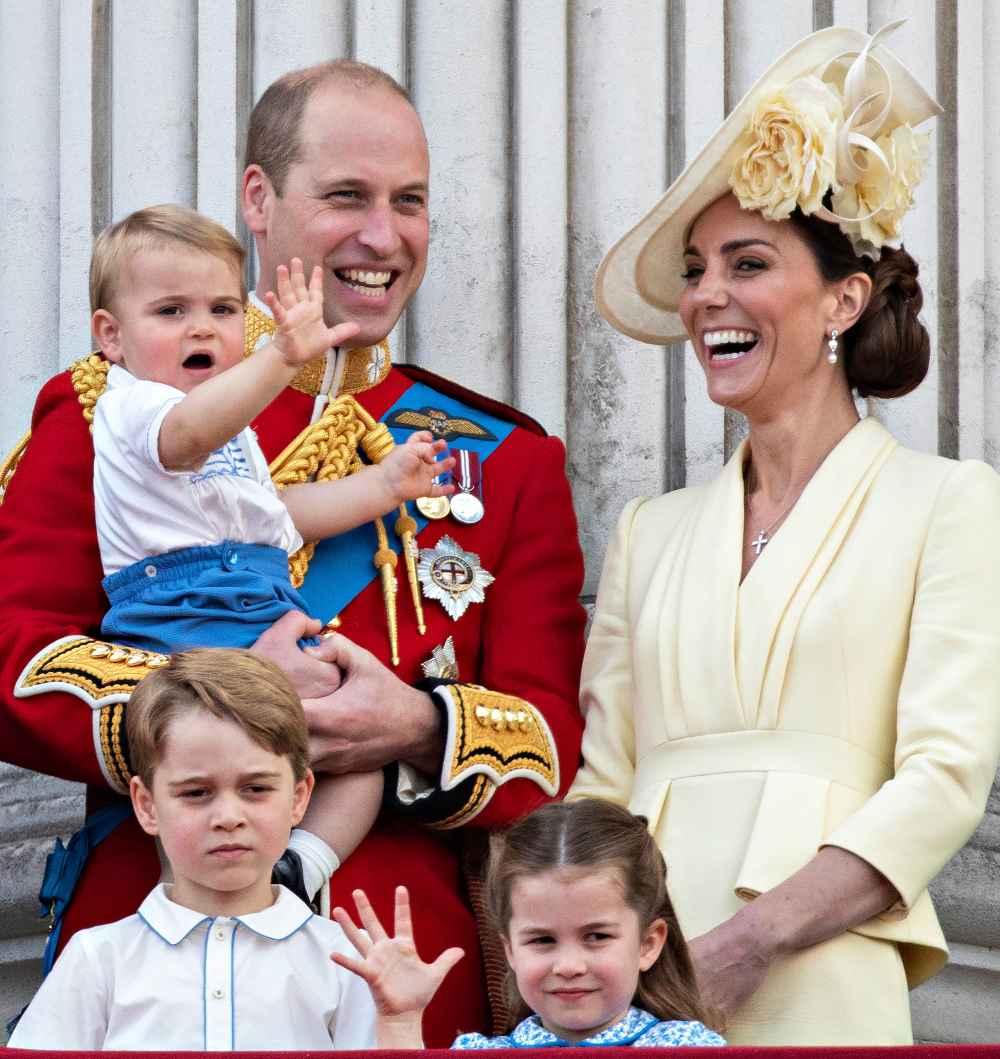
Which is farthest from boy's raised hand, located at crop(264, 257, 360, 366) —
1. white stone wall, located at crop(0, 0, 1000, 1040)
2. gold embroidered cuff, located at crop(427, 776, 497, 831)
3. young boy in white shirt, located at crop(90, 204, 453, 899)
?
white stone wall, located at crop(0, 0, 1000, 1040)

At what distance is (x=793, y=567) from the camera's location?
411cm

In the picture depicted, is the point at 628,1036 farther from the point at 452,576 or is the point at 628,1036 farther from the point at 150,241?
the point at 150,241

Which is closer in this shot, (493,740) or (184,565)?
(184,565)

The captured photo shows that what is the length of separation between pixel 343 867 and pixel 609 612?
2.02 ft

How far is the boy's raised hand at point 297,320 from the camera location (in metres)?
3.77

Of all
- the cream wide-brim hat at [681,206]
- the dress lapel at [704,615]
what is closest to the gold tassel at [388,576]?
the dress lapel at [704,615]

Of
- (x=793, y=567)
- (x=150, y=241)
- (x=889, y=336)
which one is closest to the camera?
(x=150, y=241)

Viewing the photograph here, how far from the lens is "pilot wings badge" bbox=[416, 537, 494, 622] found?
4.25 metres

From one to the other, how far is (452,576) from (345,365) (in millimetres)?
381

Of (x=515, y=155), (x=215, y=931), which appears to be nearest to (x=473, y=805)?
(x=215, y=931)

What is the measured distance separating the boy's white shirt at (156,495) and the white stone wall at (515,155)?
1003mm

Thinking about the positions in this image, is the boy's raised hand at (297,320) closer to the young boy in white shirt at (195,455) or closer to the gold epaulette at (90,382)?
→ the young boy in white shirt at (195,455)

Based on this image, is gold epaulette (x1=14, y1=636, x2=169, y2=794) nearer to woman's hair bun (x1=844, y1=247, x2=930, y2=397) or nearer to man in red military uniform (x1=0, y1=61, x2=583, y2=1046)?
man in red military uniform (x1=0, y1=61, x2=583, y2=1046)

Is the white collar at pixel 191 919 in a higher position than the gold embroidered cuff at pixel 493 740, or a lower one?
lower
